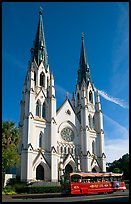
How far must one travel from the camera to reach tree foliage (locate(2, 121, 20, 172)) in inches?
1248

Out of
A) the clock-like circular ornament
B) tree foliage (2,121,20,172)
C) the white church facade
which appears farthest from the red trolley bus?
the clock-like circular ornament

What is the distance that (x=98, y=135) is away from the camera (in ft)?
175

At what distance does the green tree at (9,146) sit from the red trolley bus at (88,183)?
797cm

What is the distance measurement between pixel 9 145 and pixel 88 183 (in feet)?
40.9

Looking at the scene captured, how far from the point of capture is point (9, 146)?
3284 centimetres

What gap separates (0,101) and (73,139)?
41895 millimetres

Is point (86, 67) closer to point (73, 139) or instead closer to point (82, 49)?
point (82, 49)

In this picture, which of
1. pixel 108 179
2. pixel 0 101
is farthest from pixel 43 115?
pixel 0 101

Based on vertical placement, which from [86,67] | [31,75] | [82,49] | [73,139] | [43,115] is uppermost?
[82,49]

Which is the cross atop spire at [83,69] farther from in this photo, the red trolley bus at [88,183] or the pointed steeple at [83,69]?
the red trolley bus at [88,183]

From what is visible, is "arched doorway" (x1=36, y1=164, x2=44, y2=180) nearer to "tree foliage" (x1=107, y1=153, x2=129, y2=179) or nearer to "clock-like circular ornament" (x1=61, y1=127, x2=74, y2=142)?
"clock-like circular ornament" (x1=61, y1=127, x2=74, y2=142)

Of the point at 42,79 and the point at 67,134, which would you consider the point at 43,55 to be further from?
the point at 67,134

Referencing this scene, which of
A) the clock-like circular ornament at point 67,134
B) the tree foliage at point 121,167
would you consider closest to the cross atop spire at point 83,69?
the clock-like circular ornament at point 67,134

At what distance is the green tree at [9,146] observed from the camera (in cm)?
3170
